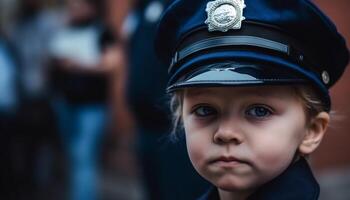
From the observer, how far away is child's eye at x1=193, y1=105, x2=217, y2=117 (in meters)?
1.97

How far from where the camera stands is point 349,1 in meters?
6.42

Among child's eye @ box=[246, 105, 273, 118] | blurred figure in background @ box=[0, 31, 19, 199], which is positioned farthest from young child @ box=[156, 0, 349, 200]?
blurred figure in background @ box=[0, 31, 19, 199]

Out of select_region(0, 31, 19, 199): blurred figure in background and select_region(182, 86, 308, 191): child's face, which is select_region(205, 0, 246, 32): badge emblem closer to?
select_region(182, 86, 308, 191): child's face

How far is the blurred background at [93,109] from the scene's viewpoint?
3.91 meters

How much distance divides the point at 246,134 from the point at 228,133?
45mm

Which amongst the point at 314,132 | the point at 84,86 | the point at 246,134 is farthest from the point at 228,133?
the point at 84,86

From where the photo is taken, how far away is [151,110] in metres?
3.92

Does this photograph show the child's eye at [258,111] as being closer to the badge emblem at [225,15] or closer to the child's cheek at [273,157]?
the child's cheek at [273,157]

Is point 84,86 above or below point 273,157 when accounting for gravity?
above

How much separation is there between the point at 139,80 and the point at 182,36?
1.85 metres

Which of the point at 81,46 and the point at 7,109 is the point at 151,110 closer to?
the point at 81,46

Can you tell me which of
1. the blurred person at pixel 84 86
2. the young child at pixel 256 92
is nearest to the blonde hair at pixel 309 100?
the young child at pixel 256 92

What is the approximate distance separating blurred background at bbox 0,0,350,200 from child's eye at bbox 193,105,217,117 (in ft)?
3.40

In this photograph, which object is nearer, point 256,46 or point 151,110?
point 256,46
